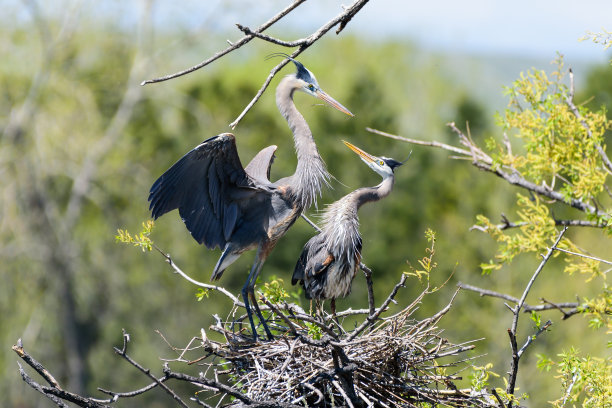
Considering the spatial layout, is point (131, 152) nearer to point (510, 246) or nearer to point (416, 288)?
point (416, 288)

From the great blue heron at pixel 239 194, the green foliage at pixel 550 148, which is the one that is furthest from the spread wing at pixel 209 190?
the green foliage at pixel 550 148

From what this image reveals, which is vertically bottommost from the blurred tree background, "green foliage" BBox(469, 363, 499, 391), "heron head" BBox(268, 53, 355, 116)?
the blurred tree background

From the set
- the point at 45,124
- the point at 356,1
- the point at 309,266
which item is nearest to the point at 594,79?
the point at 45,124

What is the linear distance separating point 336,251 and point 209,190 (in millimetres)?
972

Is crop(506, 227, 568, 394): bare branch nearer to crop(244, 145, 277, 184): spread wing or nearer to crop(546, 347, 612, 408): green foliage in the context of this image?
crop(546, 347, 612, 408): green foliage

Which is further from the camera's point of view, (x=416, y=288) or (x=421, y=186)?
(x=421, y=186)

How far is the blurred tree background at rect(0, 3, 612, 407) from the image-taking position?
878 inches

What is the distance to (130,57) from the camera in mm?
26750

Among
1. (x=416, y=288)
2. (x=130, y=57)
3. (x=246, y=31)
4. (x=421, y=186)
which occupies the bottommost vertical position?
(x=416, y=288)

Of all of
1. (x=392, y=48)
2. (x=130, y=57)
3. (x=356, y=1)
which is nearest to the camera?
(x=356, y=1)

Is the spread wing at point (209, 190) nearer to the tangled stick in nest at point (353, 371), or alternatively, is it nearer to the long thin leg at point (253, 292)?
the long thin leg at point (253, 292)

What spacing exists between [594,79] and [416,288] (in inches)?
329

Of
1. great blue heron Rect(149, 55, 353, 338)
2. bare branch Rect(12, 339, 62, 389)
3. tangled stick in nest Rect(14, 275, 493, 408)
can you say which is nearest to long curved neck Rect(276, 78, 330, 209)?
great blue heron Rect(149, 55, 353, 338)

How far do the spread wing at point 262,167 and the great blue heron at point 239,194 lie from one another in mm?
19
